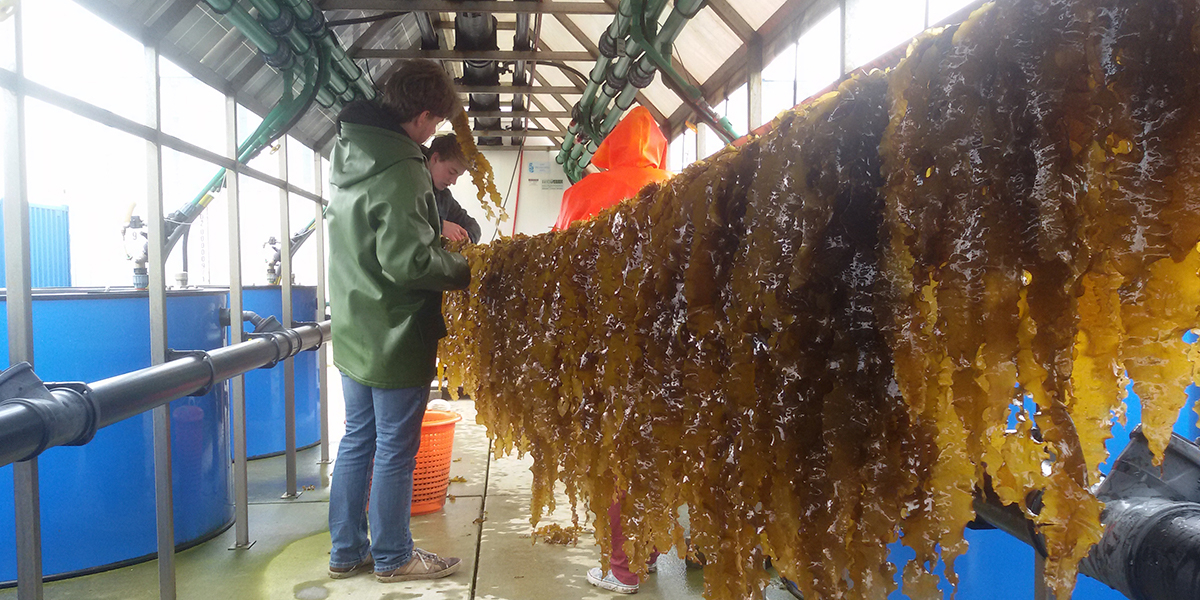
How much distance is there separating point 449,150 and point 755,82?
223cm

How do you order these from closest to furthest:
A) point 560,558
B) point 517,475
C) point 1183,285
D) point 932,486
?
point 1183,285 < point 932,486 < point 560,558 < point 517,475

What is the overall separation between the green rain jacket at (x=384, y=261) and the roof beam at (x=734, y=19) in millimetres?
2569

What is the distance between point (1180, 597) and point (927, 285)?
52 centimetres

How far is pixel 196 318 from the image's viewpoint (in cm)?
246

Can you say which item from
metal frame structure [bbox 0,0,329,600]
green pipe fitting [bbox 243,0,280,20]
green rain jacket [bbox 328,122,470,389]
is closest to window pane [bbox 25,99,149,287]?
metal frame structure [bbox 0,0,329,600]

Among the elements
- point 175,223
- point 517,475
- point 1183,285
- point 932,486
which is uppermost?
point 175,223

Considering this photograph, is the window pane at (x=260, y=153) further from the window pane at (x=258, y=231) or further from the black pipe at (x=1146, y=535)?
the black pipe at (x=1146, y=535)

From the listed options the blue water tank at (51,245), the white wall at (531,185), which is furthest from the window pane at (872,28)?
the white wall at (531,185)

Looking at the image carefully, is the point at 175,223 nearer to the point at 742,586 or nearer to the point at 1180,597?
the point at 742,586

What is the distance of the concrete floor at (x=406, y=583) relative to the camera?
207cm

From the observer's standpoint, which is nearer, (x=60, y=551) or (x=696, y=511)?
(x=696, y=511)

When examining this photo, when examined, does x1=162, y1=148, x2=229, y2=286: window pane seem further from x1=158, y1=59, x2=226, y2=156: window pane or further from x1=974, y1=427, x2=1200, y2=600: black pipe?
x1=974, y1=427, x2=1200, y2=600: black pipe

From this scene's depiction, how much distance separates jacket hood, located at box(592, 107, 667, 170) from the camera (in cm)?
263

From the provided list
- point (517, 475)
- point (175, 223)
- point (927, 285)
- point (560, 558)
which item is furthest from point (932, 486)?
point (175, 223)
